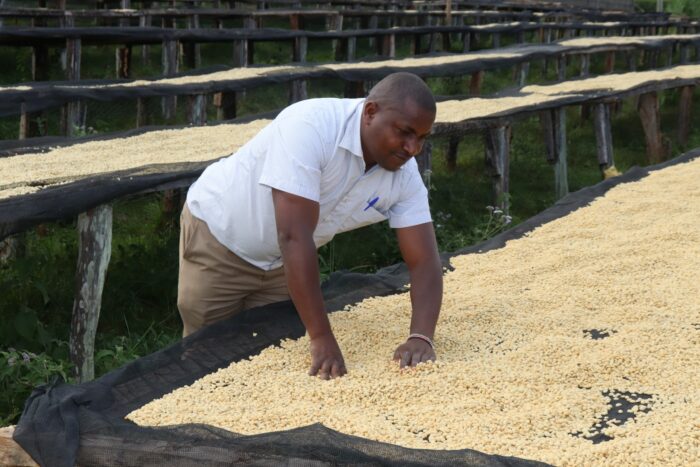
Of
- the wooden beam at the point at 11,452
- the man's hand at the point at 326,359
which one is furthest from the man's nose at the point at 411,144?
the wooden beam at the point at 11,452

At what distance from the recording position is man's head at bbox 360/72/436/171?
2.71 m

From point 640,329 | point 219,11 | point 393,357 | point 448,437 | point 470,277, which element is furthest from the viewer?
point 219,11

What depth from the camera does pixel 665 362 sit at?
3.03m

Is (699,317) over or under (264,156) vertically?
under

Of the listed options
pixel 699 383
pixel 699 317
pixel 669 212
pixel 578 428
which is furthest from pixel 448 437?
pixel 669 212

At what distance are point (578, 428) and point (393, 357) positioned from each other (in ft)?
2.14

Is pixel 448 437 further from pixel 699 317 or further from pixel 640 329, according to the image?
pixel 699 317

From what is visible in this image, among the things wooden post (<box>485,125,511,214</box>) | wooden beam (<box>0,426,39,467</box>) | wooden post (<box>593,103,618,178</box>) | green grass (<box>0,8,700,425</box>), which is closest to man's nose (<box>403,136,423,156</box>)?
wooden beam (<box>0,426,39,467</box>)

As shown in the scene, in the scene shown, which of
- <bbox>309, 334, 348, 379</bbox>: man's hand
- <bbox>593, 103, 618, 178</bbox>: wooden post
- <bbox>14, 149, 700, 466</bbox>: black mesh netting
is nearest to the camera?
<bbox>14, 149, 700, 466</bbox>: black mesh netting

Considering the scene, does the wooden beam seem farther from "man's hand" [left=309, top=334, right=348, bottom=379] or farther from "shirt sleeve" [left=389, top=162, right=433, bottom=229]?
"shirt sleeve" [left=389, top=162, right=433, bottom=229]

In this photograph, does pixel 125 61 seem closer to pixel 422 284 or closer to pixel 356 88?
pixel 356 88

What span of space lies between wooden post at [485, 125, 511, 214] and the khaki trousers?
402cm

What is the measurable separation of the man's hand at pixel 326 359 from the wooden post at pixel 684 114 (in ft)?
30.4

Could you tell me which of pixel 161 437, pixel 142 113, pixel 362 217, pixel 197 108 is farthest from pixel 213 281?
pixel 142 113
